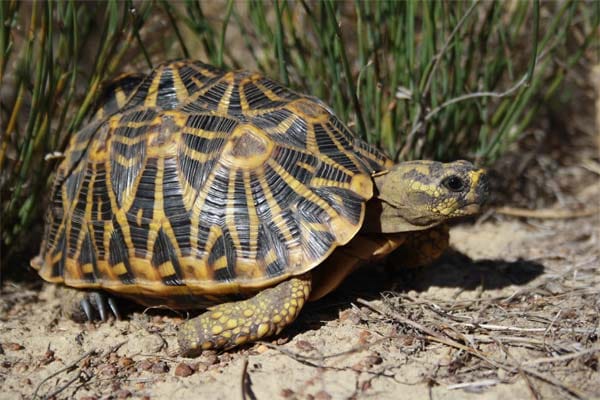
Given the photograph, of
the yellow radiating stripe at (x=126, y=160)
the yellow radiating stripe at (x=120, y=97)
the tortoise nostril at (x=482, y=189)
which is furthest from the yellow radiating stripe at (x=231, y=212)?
the tortoise nostril at (x=482, y=189)

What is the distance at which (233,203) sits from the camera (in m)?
2.63

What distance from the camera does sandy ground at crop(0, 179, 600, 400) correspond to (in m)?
2.29

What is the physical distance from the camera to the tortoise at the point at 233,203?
256cm

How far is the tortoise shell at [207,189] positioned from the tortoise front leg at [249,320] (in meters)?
0.07

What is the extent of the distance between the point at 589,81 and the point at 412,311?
3196 mm

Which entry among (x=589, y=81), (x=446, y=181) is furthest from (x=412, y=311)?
(x=589, y=81)

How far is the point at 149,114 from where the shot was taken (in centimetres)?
289

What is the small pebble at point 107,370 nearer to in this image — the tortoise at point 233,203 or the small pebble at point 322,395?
the tortoise at point 233,203

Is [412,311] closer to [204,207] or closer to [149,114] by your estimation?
[204,207]

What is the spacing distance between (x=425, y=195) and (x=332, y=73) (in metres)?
1.01

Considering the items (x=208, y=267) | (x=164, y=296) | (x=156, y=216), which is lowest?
(x=164, y=296)

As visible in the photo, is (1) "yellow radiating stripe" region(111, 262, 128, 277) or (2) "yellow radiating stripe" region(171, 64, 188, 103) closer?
(1) "yellow radiating stripe" region(111, 262, 128, 277)

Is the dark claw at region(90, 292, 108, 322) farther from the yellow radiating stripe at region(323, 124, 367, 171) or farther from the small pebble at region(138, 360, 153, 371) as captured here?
the yellow radiating stripe at region(323, 124, 367, 171)

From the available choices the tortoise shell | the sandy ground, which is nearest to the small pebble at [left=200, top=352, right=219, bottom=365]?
the sandy ground
